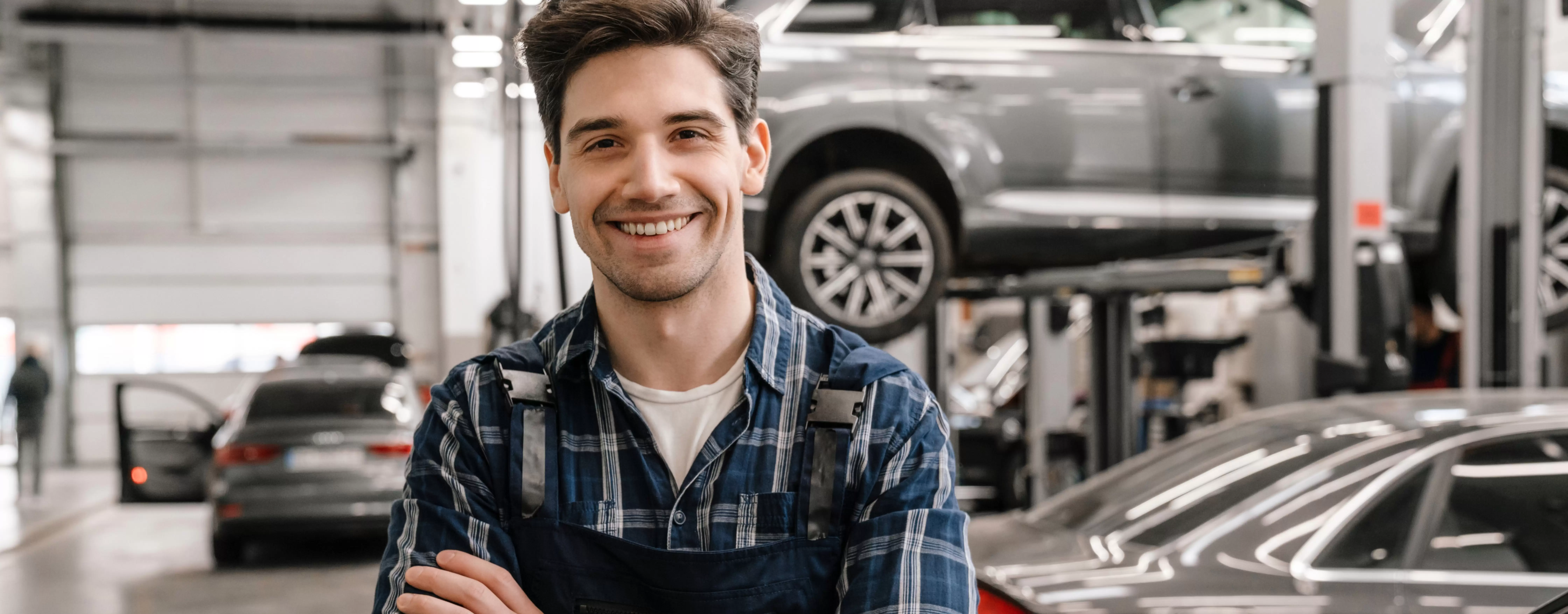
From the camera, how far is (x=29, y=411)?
1071cm

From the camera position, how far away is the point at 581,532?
1.22 m

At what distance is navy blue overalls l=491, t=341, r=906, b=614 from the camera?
1203 mm

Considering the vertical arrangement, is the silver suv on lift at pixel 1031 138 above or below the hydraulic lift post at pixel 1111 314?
above

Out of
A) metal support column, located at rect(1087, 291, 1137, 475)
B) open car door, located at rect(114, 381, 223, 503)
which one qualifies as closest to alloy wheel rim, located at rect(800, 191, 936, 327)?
metal support column, located at rect(1087, 291, 1137, 475)

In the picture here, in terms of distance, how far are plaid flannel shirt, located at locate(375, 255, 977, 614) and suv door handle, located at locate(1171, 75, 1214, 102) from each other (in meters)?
3.37

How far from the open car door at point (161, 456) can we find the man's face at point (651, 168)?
499 cm

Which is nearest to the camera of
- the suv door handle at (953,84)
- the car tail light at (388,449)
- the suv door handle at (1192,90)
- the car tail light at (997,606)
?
the car tail light at (997,606)

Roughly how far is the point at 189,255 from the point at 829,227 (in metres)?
14.3

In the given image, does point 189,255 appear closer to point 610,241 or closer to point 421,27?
point 421,27

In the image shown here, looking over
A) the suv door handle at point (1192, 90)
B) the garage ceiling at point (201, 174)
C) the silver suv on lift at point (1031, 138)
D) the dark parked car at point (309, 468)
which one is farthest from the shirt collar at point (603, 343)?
the garage ceiling at point (201, 174)

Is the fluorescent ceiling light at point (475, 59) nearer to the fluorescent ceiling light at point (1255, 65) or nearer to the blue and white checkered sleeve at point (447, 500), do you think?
the fluorescent ceiling light at point (1255, 65)

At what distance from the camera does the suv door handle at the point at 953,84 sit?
4078 millimetres

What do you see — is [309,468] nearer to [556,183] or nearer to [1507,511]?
[1507,511]

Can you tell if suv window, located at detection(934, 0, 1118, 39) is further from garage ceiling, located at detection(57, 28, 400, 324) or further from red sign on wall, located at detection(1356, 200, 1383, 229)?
garage ceiling, located at detection(57, 28, 400, 324)
